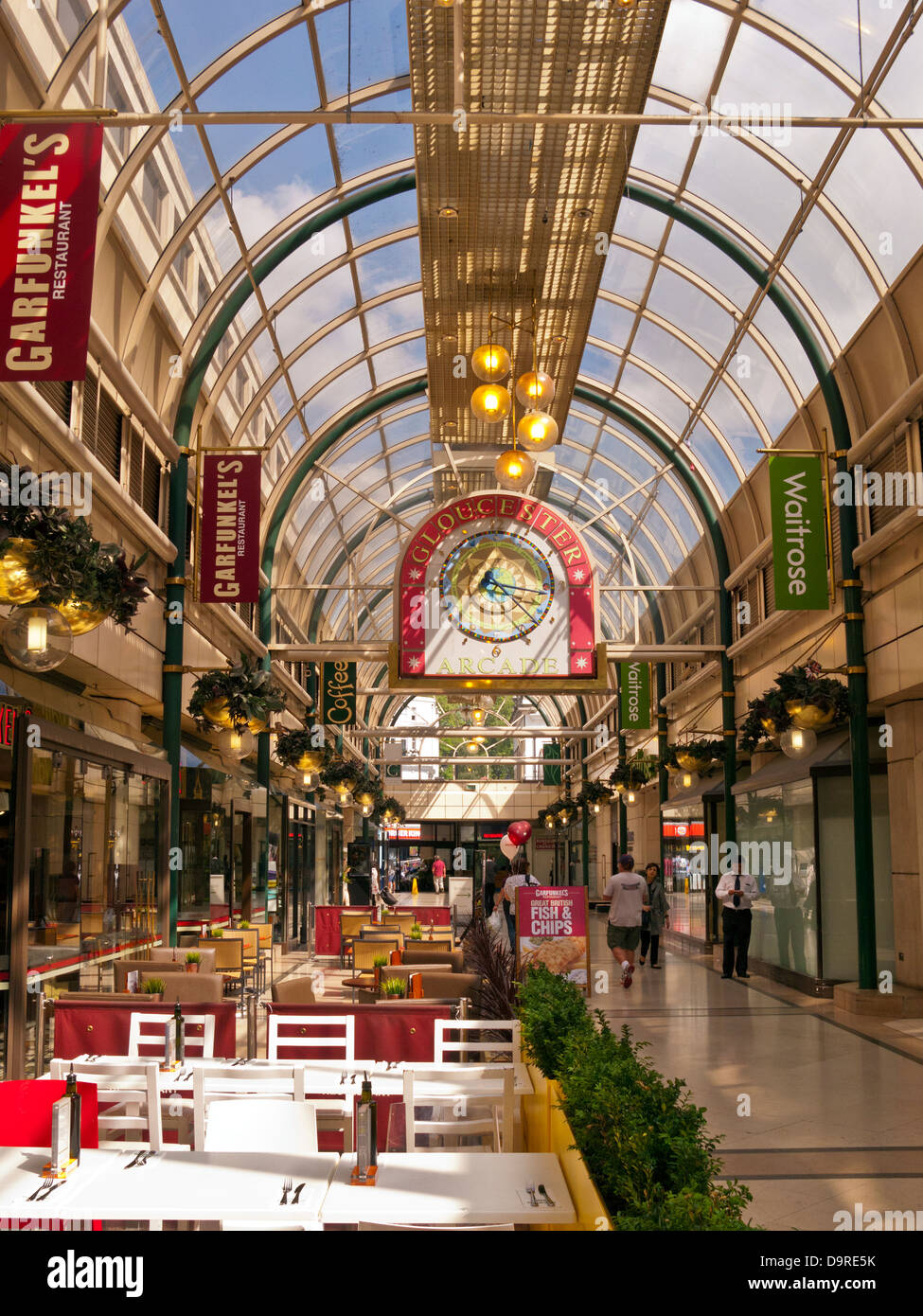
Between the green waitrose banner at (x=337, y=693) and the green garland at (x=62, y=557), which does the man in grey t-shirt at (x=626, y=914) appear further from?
the green waitrose banner at (x=337, y=693)

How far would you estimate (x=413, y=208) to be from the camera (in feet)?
57.1

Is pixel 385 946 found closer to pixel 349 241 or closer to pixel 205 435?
pixel 205 435

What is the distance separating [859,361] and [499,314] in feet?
16.3

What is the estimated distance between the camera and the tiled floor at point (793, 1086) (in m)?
6.62

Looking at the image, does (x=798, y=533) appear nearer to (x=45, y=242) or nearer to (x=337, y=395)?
(x=45, y=242)

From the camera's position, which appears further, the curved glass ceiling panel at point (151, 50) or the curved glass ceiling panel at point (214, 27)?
the curved glass ceiling panel at point (214, 27)

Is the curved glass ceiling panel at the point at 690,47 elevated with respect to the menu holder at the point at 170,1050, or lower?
elevated

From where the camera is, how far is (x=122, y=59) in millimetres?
11180

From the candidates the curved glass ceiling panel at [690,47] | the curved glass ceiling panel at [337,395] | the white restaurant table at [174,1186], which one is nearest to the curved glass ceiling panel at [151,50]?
the curved glass ceiling panel at [690,47]

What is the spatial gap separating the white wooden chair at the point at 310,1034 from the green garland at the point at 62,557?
123 inches

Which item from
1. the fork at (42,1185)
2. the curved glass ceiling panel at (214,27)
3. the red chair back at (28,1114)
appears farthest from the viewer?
the curved glass ceiling panel at (214,27)

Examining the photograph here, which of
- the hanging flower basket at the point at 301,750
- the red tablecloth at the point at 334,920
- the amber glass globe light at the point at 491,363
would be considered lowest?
the red tablecloth at the point at 334,920

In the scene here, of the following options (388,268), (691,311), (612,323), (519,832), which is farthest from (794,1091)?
(519,832)
